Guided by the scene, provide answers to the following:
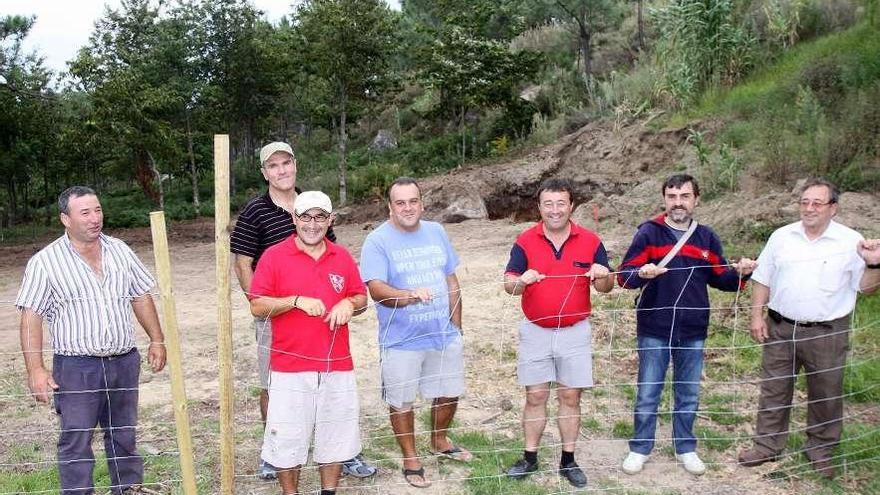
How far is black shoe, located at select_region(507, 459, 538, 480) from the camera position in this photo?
4.09m

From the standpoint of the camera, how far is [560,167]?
14.6m

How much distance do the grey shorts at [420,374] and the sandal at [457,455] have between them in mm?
539

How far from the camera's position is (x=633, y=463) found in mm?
4164

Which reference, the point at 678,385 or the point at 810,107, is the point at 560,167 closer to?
the point at 810,107

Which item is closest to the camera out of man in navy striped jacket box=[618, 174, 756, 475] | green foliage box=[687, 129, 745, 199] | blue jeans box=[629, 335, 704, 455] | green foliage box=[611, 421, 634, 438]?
man in navy striped jacket box=[618, 174, 756, 475]

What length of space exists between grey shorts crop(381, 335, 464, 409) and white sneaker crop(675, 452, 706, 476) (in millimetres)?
1387

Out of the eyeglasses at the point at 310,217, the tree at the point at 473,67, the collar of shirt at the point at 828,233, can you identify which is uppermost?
the tree at the point at 473,67

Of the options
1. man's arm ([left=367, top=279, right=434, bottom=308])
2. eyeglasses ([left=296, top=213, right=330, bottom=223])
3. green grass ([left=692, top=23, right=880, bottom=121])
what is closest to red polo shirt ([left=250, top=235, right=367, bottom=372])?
eyeglasses ([left=296, top=213, right=330, bottom=223])

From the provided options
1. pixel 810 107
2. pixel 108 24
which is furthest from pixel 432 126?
pixel 810 107

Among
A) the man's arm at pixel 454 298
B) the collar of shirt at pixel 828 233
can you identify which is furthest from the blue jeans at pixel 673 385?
the man's arm at pixel 454 298

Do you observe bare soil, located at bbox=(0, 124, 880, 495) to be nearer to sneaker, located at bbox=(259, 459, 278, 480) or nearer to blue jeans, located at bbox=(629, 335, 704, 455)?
sneaker, located at bbox=(259, 459, 278, 480)

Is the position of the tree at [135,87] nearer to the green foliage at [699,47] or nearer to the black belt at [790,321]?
the green foliage at [699,47]

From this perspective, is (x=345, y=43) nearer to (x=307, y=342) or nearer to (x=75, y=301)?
(x=75, y=301)

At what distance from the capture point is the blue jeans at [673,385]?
397 centimetres
